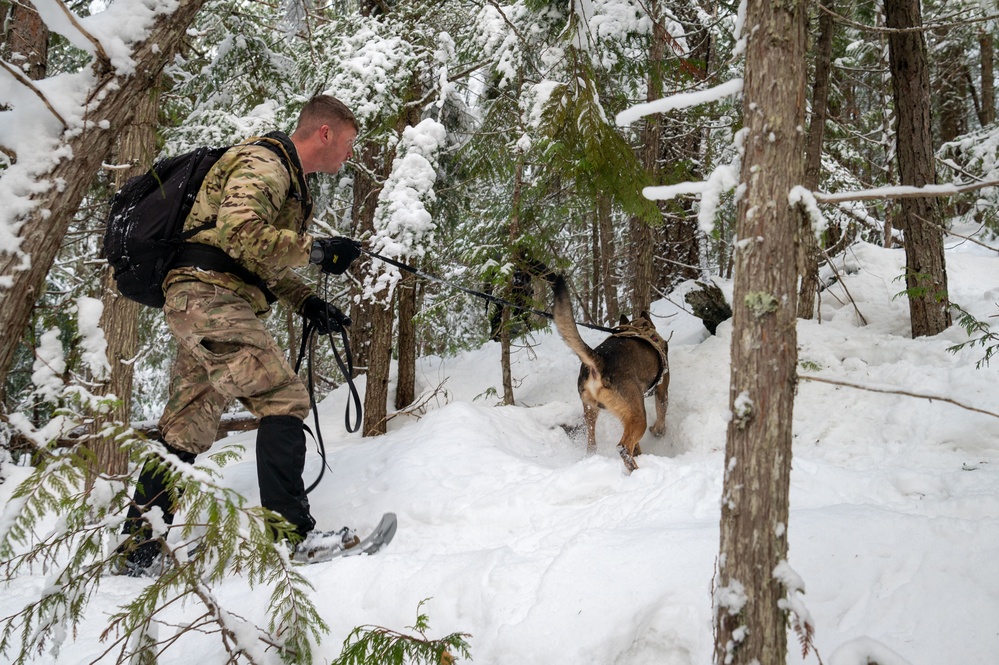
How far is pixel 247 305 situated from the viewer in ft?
11.6

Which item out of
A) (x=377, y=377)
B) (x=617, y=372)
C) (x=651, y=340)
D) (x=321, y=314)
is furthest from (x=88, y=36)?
(x=377, y=377)

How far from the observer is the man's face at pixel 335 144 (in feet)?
12.5

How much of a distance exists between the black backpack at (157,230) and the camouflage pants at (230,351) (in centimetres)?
14

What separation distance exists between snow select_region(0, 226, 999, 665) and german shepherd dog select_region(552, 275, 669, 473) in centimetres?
49

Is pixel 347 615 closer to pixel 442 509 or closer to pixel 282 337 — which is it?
pixel 442 509

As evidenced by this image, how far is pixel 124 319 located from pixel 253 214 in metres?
2.62

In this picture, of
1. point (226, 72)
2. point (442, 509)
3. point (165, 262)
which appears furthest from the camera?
point (226, 72)

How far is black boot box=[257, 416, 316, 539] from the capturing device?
11.3 ft

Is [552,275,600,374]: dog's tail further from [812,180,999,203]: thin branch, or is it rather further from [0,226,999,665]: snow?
[812,180,999,203]: thin branch

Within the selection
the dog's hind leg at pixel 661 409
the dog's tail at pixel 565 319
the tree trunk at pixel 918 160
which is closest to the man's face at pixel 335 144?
the dog's tail at pixel 565 319

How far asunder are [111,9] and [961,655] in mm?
3600

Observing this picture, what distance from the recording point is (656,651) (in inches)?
89.6

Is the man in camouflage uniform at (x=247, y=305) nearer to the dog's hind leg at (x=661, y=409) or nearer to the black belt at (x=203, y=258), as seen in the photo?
the black belt at (x=203, y=258)

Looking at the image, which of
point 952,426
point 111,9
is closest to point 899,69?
point 952,426
